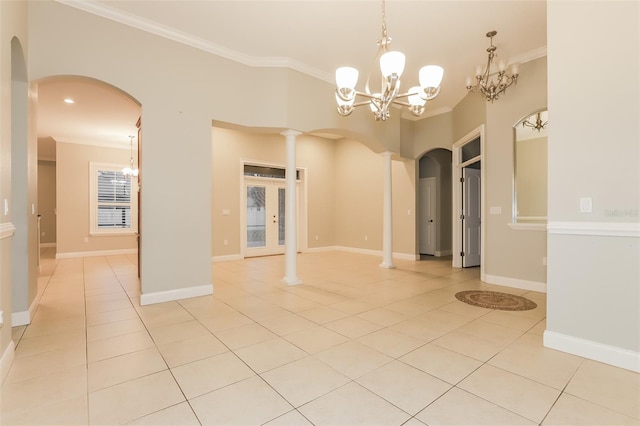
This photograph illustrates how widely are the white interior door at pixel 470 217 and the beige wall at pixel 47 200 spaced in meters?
12.5

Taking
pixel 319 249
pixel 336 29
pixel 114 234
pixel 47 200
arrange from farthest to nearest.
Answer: pixel 47 200 → pixel 319 249 → pixel 114 234 → pixel 336 29

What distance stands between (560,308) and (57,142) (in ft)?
33.2

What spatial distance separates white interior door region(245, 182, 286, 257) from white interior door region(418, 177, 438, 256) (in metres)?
3.78

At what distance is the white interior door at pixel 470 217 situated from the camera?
237 inches

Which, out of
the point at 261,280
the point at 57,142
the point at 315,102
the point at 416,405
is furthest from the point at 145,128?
the point at 57,142

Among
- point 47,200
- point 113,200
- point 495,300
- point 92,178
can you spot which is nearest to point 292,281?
point 495,300

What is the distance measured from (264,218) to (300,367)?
6.00m

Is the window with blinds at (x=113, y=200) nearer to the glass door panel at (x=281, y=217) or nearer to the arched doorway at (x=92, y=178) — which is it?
the arched doorway at (x=92, y=178)

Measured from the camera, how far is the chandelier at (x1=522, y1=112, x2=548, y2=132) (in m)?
4.32

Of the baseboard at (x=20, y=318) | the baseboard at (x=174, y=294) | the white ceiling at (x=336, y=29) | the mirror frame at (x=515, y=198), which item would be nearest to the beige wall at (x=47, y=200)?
the white ceiling at (x=336, y=29)

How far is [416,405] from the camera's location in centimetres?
172

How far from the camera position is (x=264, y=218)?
7.91m

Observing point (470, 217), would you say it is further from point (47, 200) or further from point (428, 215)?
point (47, 200)

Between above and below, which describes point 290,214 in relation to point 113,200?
below
